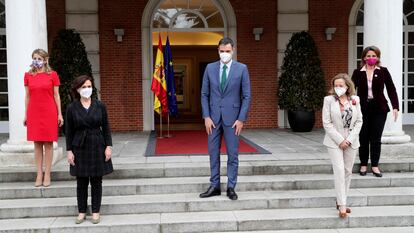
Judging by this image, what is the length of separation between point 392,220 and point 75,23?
9.25m

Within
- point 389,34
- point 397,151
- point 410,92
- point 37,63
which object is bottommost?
point 397,151

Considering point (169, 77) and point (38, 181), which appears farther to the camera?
point (169, 77)

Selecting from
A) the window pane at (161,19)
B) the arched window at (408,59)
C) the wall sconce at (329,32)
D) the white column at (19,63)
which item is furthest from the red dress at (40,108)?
the arched window at (408,59)

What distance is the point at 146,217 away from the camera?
5.46m

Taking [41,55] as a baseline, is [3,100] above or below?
below

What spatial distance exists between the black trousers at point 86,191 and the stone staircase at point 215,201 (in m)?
0.21

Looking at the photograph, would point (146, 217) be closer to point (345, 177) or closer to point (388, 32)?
point (345, 177)

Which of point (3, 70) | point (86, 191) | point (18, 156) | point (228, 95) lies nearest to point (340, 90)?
point (228, 95)

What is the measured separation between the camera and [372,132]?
255 inches

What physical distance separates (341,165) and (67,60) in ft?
25.0

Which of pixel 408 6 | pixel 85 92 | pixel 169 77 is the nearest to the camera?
pixel 85 92

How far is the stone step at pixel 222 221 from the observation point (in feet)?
17.0

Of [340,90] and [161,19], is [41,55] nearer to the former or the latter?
[340,90]

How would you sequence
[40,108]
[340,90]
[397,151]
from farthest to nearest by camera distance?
[397,151] → [40,108] → [340,90]
